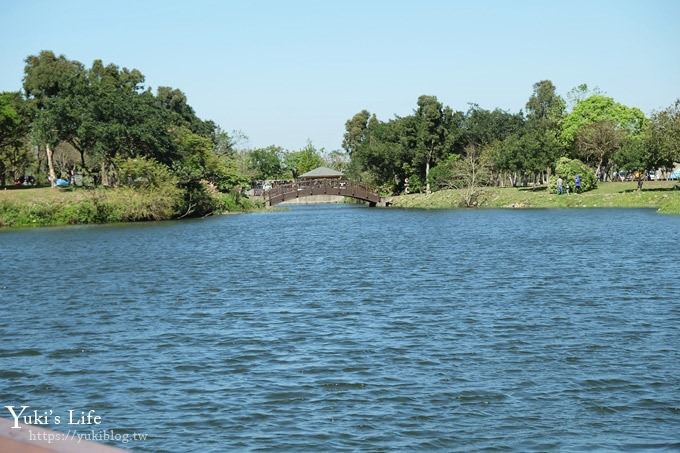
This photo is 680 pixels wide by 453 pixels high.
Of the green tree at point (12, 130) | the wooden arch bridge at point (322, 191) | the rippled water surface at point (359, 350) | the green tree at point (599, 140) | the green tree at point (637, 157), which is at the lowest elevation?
the rippled water surface at point (359, 350)

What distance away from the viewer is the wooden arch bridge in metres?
94.9

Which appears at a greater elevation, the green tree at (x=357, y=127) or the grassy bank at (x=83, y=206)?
the green tree at (x=357, y=127)

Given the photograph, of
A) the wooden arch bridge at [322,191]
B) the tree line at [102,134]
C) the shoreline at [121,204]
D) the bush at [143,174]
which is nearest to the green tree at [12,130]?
the tree line at [102,134]

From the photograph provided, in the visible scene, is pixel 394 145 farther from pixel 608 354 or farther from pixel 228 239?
pixel 608 354

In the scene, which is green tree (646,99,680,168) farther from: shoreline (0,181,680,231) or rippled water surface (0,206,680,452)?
rippled water surface (0,206,680,452)

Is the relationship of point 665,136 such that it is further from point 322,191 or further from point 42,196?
point 42,196

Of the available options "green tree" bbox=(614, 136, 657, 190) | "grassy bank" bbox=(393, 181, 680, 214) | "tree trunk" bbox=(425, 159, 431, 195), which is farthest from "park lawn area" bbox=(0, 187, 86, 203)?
"green tree" bbox=(614, 136, 657, 190)

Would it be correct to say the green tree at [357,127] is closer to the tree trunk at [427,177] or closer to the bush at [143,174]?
the tree trunk at [427,177]

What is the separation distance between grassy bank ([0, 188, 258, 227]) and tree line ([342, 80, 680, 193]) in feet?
111

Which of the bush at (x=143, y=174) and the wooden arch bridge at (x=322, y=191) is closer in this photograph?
the bush at (x=143, y=174)

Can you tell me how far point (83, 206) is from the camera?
6925 cm

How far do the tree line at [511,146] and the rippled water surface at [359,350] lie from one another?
145 feet

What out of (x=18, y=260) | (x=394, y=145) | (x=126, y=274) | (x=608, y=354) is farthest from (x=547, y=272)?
(x=394, y=145)

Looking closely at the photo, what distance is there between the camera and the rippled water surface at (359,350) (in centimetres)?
1150
